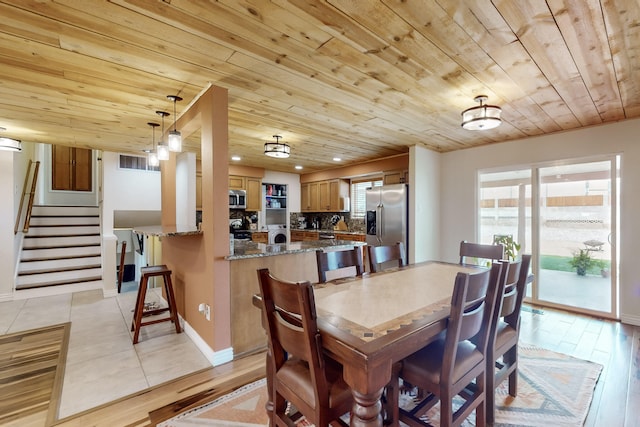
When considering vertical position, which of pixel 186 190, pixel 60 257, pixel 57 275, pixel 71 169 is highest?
pixel 71 169

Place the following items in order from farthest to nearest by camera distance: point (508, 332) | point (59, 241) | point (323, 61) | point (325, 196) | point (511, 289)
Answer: point (325, 196), point (59, 241), point (323, 61), point (508, 332), point (511, 289)

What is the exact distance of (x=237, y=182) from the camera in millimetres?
6289

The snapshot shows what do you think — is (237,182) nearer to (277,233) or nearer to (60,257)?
(277,233)

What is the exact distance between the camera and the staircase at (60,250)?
4.74m

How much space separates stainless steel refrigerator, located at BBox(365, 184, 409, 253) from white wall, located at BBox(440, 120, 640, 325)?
2.73 feet

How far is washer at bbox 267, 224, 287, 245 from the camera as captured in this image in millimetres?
6855

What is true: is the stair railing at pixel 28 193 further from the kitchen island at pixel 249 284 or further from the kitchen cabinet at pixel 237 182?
the kitchen island at pixel 249 284

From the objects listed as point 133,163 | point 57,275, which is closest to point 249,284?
point 133,163

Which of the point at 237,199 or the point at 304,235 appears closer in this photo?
the point at 237,199

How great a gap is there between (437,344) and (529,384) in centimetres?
124

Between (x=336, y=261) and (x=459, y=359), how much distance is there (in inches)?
39.0

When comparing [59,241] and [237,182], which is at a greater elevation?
[237,182]

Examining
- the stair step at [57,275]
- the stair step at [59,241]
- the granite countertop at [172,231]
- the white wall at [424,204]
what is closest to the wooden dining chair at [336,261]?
the granite countertop at [172,231]

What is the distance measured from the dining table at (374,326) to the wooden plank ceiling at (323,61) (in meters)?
1.55
